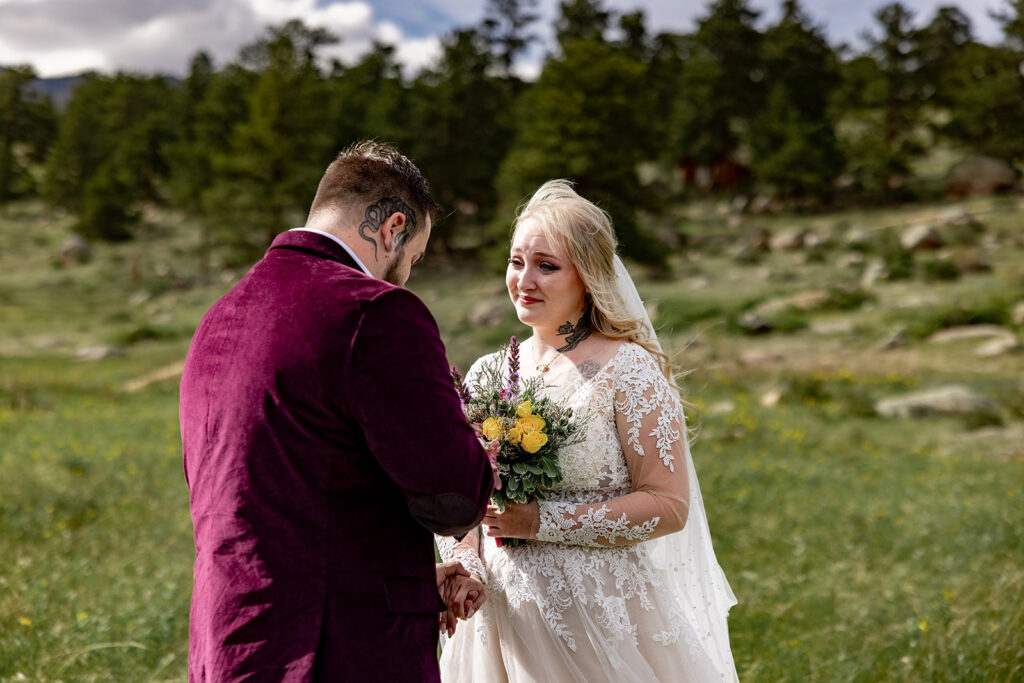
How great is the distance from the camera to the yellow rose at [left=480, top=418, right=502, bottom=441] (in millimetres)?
2883

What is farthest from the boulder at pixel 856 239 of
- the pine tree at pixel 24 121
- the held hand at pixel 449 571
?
the pine tree at pixel 24 121

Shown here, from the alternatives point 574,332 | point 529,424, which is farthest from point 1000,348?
point 529,424

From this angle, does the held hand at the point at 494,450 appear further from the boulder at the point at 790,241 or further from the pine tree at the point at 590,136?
the boulder at the point at 790,241

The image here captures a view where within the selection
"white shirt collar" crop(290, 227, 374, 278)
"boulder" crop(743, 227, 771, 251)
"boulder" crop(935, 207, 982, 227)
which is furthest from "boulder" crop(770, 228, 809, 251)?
"white shirt collar" crop(290, 227, 374, 278)

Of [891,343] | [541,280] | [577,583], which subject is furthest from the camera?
[891,343]

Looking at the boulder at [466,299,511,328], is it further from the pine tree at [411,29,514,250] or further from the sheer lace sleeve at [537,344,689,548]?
the sheer lace sleeve at [537,344,689,548]

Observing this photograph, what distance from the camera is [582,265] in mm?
3318

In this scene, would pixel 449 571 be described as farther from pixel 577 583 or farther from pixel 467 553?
pixel 577 583

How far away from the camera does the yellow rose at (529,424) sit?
289 centimetres

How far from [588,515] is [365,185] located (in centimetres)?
140

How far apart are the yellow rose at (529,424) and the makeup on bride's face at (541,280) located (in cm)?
54

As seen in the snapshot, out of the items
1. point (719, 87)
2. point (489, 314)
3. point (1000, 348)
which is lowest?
point (1000, 348)

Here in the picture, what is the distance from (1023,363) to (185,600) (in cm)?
1871

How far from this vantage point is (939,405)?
597 inches
